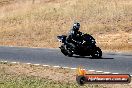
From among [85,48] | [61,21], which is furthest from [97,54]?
[61,21]

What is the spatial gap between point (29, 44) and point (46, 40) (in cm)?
289

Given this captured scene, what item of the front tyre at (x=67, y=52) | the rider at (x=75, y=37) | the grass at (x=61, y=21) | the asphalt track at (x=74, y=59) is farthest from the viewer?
the grass at (x=61, y=21)

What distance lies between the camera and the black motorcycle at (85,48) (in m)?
25.6

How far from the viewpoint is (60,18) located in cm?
4606

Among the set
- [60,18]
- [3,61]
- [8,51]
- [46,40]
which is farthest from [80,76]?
[60,18]

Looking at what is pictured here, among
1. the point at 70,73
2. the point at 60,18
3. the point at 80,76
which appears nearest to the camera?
the point at 80,76

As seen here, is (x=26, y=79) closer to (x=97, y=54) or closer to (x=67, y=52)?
(x=97, y=54)

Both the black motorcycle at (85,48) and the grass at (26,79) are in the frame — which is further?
the black motorcycle at (85,48)

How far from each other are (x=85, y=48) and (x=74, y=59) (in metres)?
1.15

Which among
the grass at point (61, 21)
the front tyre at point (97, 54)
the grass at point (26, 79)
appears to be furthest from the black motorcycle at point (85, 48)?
the grass at point (61, 21)

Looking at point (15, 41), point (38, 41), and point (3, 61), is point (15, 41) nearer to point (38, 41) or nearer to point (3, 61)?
point (38, 41)

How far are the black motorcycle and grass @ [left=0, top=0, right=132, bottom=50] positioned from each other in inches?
294

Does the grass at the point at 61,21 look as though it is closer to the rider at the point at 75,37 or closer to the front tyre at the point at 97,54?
the rider at the point at 75,37

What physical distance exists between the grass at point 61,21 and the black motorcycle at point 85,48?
7.48 metres
